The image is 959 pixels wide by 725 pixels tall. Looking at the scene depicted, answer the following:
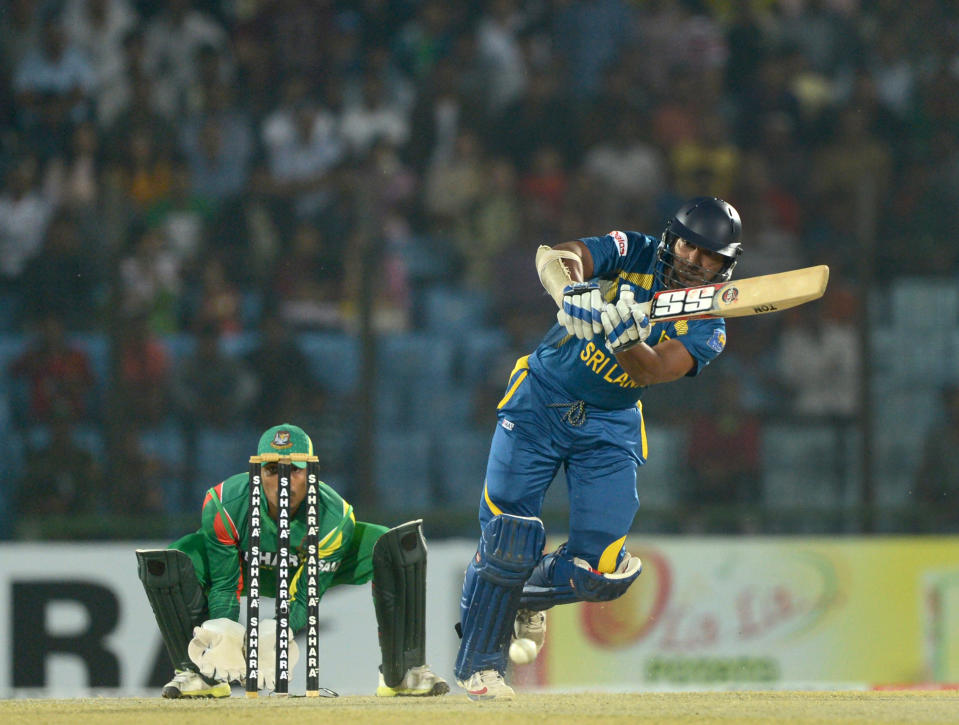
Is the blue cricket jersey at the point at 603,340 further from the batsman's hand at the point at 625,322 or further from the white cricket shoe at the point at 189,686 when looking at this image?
the white cricket shoe at the point at 189,686

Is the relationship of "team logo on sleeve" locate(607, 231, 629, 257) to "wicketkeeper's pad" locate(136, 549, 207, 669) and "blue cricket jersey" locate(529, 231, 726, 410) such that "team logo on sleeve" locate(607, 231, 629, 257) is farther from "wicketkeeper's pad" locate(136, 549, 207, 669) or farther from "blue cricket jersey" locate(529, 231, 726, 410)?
"wicketkeeper's pad" locate(136, 549, 207, 669)

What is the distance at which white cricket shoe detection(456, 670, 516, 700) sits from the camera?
5641 millimetres

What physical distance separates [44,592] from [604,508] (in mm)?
3643

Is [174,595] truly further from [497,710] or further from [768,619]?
[768,619]

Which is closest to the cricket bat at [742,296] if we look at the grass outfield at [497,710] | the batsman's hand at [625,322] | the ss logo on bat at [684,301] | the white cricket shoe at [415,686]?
the ss logo on bat at [684,301]

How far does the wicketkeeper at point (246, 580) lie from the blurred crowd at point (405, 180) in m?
2.56

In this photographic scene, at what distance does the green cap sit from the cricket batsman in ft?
2.34

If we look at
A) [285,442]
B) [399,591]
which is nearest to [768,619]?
[399,591]

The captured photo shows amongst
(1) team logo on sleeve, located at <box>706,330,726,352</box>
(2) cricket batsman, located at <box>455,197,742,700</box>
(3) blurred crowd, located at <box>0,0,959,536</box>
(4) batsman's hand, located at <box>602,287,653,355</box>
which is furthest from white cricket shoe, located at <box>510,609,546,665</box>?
(3) blurred crowd, located at <box>0,0,959,536</box>

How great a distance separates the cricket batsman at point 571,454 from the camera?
17.9 ft

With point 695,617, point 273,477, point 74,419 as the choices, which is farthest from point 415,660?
point 74,419

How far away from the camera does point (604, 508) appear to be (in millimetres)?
5582

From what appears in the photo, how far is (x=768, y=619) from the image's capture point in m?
8.20

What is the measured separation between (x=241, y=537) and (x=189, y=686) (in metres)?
0.59
